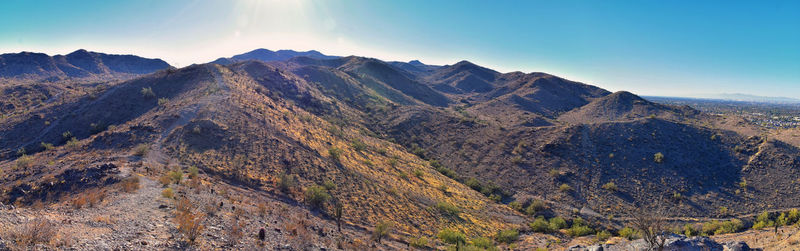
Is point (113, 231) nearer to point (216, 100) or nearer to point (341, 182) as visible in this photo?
point (341, 182)

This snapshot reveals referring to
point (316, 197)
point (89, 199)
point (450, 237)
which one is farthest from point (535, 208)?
point (89, 199)

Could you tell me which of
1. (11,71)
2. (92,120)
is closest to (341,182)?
(92,120)

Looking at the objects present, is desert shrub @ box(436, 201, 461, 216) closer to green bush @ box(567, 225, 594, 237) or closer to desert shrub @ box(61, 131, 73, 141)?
green bush @ box(567, 225, 594, 237)

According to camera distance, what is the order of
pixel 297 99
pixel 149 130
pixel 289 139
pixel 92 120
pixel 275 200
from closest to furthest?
1. pixel 275 200
2. pixel 149 130
3. pixel 289 139
4. pixel 92 120
5. pixel 297 99

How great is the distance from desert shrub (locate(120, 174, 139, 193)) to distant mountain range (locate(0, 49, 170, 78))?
125 m

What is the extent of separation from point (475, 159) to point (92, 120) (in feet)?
131

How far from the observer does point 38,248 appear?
6258 mm

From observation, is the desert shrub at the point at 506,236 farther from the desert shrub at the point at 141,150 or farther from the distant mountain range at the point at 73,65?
the distant mountain range at the point at 73,65

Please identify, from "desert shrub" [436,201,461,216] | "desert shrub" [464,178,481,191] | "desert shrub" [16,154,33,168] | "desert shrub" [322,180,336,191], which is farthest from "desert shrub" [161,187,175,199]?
"desert shrub" [464,178,481,191]

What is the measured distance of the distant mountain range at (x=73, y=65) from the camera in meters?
92.6

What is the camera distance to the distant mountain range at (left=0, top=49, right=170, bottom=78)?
92.6 metres

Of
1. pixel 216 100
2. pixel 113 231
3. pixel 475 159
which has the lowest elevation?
pixel 475 159

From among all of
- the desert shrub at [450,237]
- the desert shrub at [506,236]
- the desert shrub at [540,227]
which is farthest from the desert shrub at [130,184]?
the desert shrub at [540,227]

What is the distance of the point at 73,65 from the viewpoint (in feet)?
361
